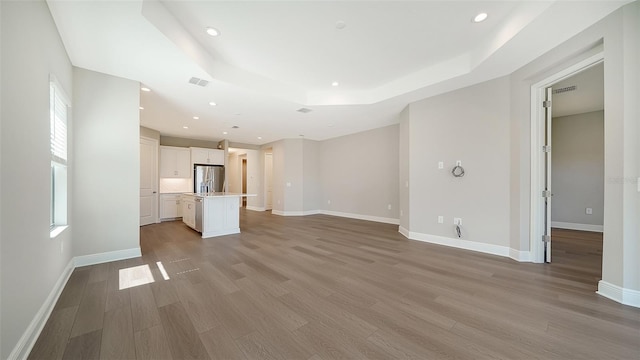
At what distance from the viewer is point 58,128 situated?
2.47 meters

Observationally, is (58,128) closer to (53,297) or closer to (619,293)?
(53,297)

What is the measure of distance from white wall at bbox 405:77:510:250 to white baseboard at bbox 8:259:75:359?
16.0 ft

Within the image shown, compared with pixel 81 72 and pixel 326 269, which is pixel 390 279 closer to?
pixel 326 269

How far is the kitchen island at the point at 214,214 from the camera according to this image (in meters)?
4.78

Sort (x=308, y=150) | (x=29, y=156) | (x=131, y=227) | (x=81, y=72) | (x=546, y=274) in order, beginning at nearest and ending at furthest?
(x=29, y=156) < (x=546, y=274) < (x=81, y=72) < (x=131, y=227) < (x=308, y=150)

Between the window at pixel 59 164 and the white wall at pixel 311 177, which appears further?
the white wall at pixel 311 177

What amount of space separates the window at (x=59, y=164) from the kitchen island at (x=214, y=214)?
2.15 meters

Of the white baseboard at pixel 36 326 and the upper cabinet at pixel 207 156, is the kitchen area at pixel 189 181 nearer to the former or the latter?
the upper cabinet at pixel 207 156

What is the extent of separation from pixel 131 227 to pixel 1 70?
8.74 feet

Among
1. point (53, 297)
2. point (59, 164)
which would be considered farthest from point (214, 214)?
point (53, 297)

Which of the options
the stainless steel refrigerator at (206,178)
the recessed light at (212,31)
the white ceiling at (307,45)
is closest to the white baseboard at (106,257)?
the white ceiling at (307,45)

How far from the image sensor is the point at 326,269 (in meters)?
2.95

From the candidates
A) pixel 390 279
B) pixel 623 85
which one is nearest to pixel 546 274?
pixel 390 279

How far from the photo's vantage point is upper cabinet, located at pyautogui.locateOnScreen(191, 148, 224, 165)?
24.8ft
